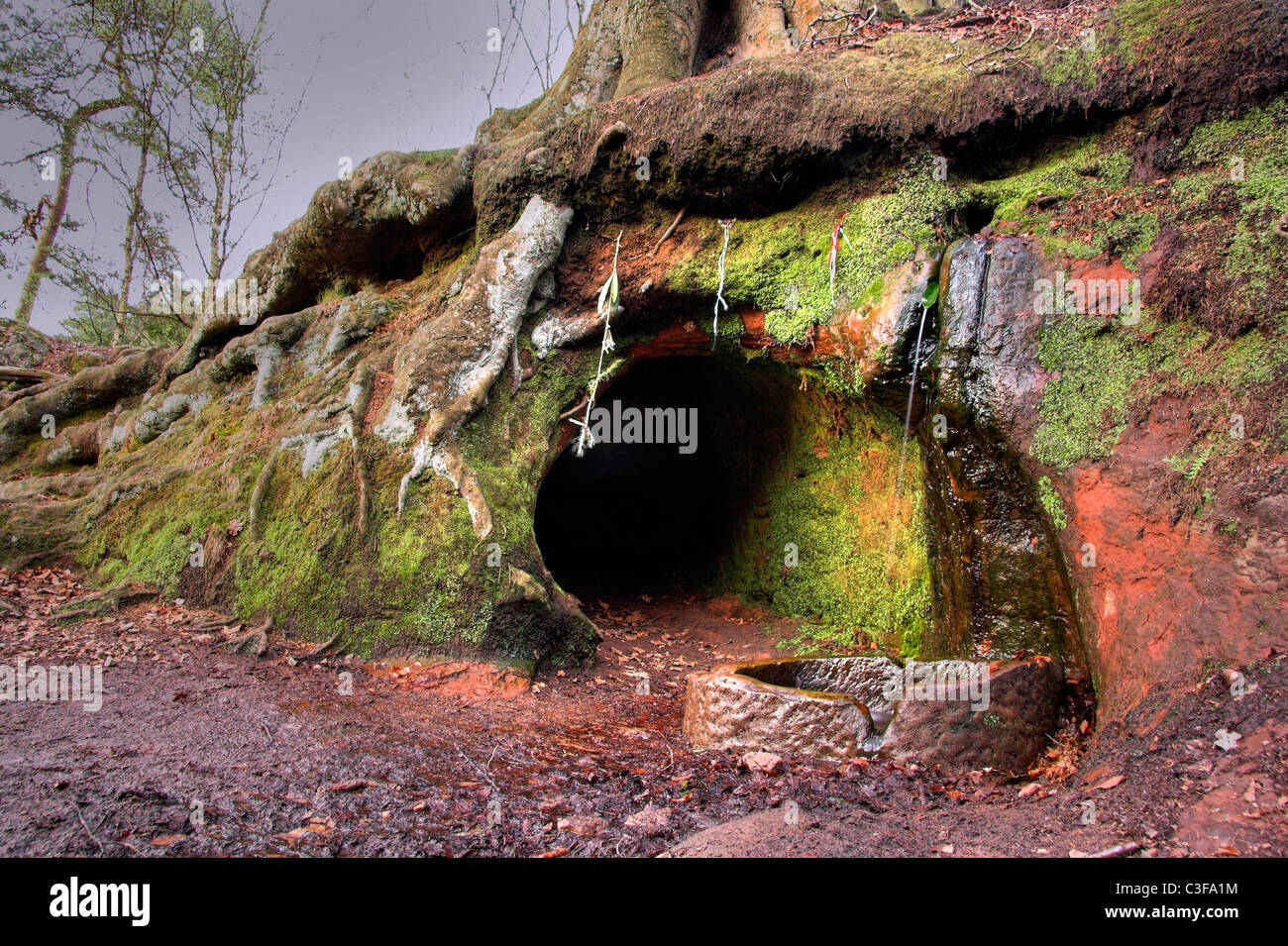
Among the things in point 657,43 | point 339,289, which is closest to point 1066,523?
point 657,43

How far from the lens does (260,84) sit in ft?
47.3

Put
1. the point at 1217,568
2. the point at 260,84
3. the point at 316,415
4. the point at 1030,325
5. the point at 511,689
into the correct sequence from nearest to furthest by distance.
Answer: the point at 1217,568 < the point at 1030,325 < the point at 511,689 < the point at 316,415 < the point at 260,84

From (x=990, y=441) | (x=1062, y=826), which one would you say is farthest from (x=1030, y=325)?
(x=1062, y=826)

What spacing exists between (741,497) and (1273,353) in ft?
16.8

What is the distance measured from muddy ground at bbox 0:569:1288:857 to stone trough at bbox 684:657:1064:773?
0.34 feet

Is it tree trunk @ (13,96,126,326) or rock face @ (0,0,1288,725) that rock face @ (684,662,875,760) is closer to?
rock face @ (0,0,1288,725)

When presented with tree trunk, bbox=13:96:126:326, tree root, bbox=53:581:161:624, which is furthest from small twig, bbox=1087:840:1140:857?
tree trunk, bbox=13:96:126:326

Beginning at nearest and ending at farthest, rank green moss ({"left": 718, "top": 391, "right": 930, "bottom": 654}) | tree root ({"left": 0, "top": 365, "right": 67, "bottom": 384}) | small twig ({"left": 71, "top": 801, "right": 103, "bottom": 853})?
1. small twig ({"left": 71, "top": 801, "right": 103, "bottom": 853})
2. green moss ({"left": 718, "top": 391, "right": 930, "bottom": 654})
3. tree root ({"left": 0, "top": 365, "right": 67, "bottom": 384})

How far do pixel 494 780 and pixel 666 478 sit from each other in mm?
6408

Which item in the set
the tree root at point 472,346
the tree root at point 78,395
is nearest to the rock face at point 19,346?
the tree root at point 78,395

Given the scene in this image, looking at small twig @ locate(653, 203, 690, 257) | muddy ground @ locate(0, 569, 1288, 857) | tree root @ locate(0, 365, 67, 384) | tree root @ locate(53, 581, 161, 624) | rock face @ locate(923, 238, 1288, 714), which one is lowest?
muddy ground @ locate(0, 569, 1288, 857)

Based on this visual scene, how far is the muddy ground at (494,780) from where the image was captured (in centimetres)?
249

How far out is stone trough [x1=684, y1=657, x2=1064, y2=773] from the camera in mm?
3521

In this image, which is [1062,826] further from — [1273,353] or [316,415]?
[316,415]
